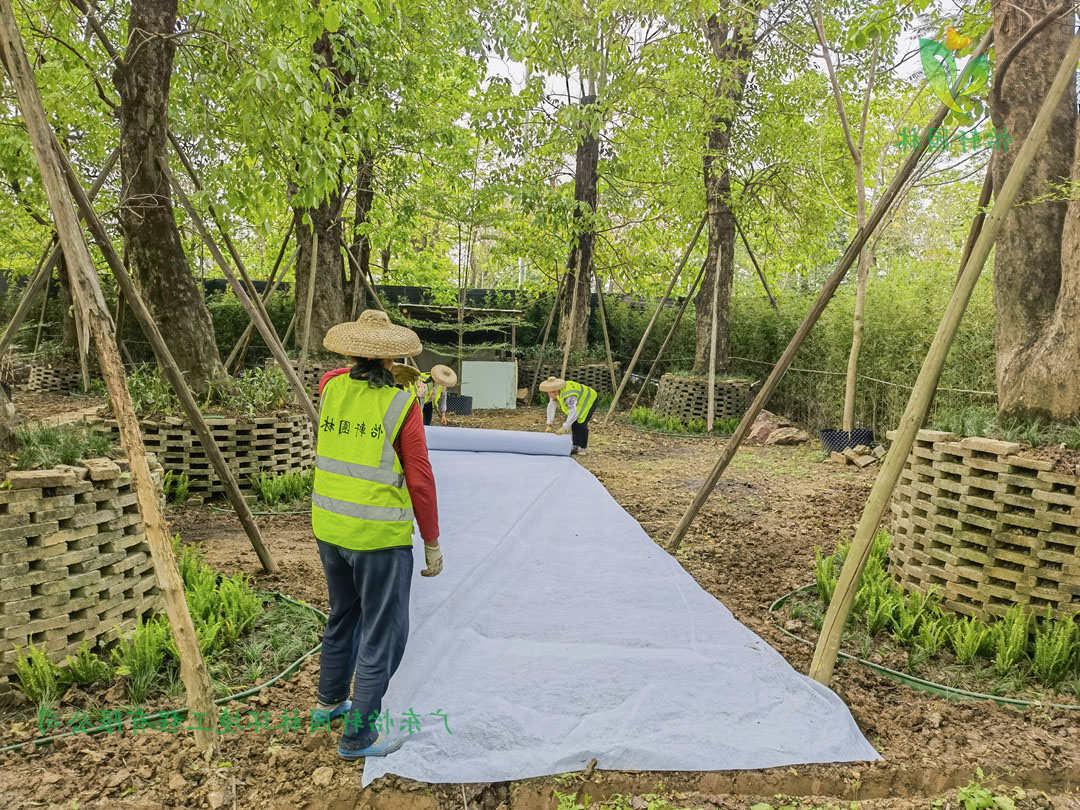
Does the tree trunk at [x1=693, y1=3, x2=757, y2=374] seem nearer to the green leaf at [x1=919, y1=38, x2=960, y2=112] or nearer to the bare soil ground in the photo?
the green leaf at [x1=919, y1=38, x2=960, y2=112]

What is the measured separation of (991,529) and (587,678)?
227 centimetres

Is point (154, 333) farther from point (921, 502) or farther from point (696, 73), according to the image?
point (696, 73)

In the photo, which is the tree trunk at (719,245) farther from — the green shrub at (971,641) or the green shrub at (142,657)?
the green shrub at (142,657)

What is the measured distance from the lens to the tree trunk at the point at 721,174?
1053 cm

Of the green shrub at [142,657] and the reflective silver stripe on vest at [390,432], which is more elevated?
the reflective silver stripe on vest at [390,432]

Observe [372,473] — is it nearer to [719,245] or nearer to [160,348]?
[160,348]

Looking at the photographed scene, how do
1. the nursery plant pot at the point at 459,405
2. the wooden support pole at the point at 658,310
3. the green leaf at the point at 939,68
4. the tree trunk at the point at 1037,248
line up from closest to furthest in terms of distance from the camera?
the green leaf at the point at 939,68 → the tree trunk at the point at 1037,248 → the wooden support pole at the point at 658,310 → the nursery plant pot at the point at 459,405

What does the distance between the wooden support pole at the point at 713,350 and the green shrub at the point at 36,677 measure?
29.3 feet

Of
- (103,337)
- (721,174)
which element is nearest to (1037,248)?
(103,337)

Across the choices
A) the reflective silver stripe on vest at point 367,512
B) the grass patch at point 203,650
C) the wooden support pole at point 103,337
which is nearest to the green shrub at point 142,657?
the grass patch at point 203,650

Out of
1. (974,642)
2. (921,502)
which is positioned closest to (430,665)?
(974,642)

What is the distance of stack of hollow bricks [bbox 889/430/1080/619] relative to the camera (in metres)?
3.57

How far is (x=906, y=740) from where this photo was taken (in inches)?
115

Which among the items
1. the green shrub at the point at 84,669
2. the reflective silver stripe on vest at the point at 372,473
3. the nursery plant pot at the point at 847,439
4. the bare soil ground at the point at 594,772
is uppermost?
the reflective silver stripe on vest at the point at 372,473
